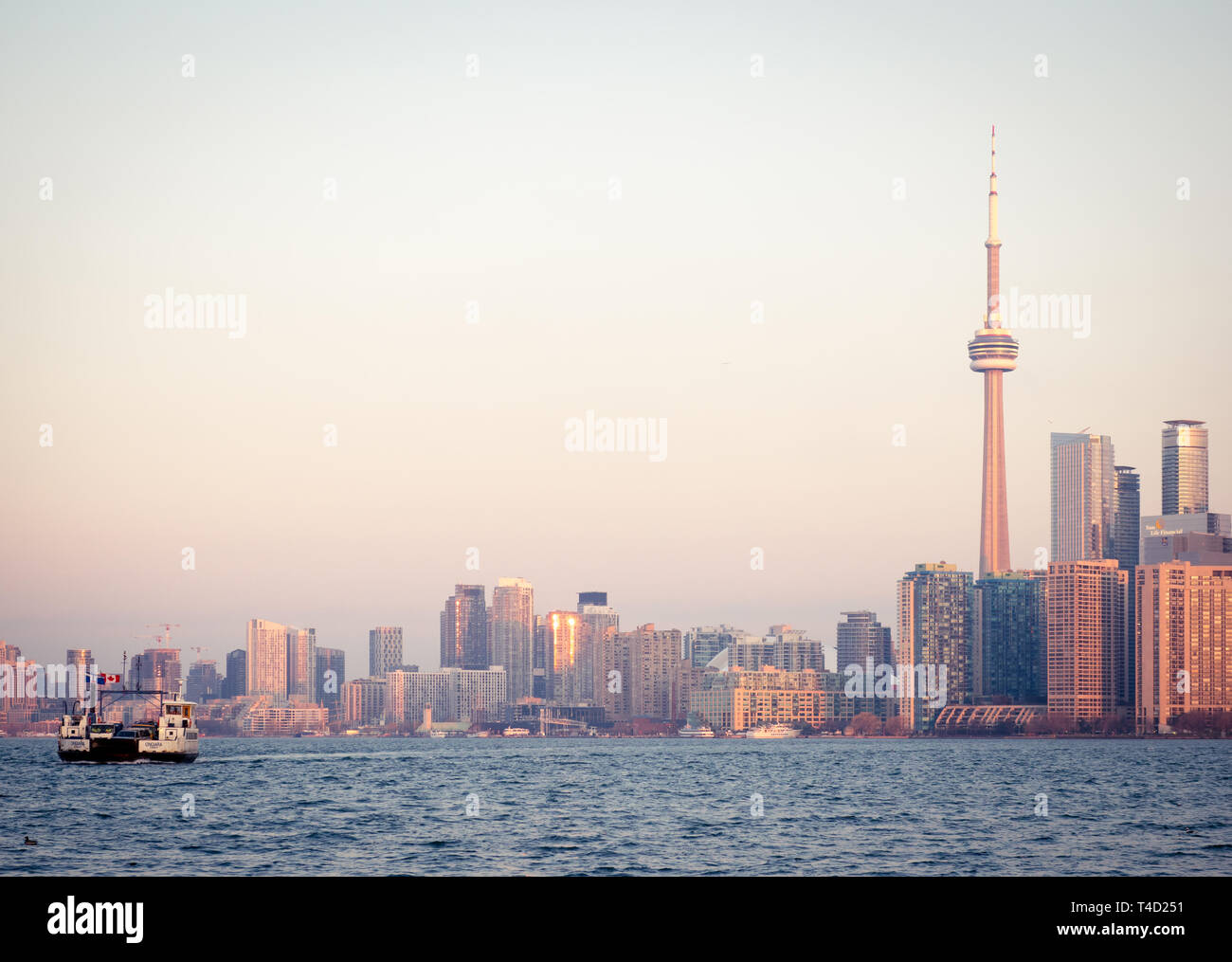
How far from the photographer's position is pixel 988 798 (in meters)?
88.9

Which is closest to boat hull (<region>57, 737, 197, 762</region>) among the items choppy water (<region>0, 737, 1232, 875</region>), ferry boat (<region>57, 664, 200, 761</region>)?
ferry boat (<region>57, 664, 200, 761</region>)

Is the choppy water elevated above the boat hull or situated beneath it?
elevated above

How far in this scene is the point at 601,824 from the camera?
217ft

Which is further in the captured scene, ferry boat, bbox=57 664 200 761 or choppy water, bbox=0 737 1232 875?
ferry boat, bbox=57 664 200 761

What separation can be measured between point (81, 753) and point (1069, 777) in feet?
292

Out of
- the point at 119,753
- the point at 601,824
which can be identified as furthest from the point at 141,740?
the point at 601,824

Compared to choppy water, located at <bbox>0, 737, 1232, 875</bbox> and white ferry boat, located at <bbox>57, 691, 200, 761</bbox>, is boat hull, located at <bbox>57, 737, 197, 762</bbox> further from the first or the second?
choppy water, located at <bbox>0, 737, 1232, 875</bbox>

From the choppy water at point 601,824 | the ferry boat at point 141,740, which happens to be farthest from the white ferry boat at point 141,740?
the choppy water at point 601,824

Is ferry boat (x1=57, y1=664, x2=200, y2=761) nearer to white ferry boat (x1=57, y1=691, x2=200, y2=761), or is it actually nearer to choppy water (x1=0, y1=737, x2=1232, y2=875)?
white ferry boat (x1=57, y1=691, x2=200, y2=761)

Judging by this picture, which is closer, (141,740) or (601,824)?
(601,824)

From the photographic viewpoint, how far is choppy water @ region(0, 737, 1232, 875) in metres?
49.3

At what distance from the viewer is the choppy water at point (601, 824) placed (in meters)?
49.3

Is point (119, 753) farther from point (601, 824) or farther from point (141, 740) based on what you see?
point (601, 824)
